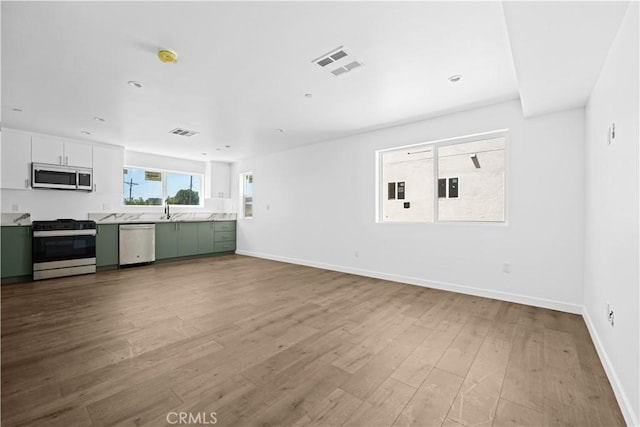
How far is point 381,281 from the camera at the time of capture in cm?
437

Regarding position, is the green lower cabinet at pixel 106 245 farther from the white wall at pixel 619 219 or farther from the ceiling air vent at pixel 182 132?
the white wall at pixel 619 219

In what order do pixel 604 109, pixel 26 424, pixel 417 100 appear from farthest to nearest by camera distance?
pixel 417 100, pixel 604 109, pixel 26 424

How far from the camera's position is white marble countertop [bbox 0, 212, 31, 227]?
4.50 metres

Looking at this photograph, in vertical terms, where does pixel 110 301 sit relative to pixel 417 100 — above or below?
below

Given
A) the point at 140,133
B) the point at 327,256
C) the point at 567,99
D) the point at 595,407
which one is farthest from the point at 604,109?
the point at 140,133

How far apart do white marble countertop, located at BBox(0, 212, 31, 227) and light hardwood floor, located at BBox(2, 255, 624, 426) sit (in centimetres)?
181

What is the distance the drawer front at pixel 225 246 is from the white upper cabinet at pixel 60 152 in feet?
10.2

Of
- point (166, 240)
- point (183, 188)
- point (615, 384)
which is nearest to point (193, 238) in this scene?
point (166, 240)

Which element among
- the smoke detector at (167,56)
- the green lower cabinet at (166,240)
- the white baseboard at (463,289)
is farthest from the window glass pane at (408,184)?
the green lower cabinet at (166,240)

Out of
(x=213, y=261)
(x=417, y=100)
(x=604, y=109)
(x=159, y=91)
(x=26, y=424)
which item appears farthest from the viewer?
(x=213, y=261)

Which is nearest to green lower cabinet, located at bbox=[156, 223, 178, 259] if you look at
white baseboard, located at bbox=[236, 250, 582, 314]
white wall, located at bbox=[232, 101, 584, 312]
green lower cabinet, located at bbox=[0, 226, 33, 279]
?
green lower cabinet, located at bbox=[0, 226, 33, 279]

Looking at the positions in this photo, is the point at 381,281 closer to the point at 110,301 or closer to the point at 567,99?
the point at 567,99

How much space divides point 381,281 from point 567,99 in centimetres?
319

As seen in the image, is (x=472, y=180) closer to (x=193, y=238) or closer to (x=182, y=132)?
(x=182, y=132)
